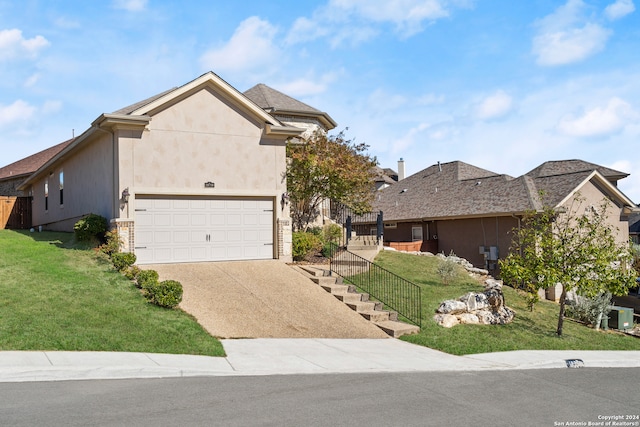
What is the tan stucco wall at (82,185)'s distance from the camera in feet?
67.8

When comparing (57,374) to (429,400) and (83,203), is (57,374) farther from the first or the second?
(83,203)

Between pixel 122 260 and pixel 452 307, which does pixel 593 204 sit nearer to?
pixel 452 307

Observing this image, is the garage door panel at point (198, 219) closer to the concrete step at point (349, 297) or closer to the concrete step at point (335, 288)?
the concrete step at point (335, 288)

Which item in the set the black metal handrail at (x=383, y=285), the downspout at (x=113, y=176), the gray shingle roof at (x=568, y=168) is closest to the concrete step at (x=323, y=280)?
the black metal handrail at (x=383, y=285)

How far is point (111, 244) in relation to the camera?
18.8 metres

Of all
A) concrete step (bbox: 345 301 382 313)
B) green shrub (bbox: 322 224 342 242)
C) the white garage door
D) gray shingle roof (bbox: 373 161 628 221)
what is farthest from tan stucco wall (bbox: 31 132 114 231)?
gray shingle roof (bbox: 373 161 628 221)

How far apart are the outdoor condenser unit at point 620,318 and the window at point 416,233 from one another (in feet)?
49.9

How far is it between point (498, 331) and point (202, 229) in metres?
10.4

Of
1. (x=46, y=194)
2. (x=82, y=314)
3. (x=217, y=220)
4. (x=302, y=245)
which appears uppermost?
(x=46, y=194)

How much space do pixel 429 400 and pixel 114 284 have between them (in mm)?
10181

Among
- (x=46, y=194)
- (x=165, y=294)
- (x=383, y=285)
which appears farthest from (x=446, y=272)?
(x=46, y=194)

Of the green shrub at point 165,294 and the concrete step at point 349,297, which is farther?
the concrete step at point 349,297

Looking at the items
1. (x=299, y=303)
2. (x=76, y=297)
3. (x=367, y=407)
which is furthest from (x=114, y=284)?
(x=367, y=407)

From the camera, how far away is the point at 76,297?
47.1ft
